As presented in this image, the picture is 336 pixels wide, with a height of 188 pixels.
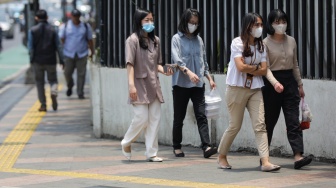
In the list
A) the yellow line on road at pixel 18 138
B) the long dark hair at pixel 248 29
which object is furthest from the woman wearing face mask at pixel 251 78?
the yellow line on road at pixel 18 138

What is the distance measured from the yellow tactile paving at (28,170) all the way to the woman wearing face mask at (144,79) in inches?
42.2

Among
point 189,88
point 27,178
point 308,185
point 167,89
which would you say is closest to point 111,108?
point 167,89

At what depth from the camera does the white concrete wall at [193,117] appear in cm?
1086

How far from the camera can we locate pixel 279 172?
10.2 metres

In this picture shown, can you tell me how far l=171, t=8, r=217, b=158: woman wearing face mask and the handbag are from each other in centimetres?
125

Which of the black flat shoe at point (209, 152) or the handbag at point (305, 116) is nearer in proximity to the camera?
the handbag at point (305, 116)

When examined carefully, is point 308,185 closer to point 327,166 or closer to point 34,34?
point 327,166

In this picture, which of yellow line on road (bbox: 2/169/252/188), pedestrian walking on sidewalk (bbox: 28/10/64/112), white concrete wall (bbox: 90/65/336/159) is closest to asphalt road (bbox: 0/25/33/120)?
pedestrian walking on sidewalk (bbox: 28/10/64/112)

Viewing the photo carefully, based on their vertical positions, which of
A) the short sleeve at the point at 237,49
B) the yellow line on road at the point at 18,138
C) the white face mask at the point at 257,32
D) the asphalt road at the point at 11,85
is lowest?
the asphalt road at the point at 11,85

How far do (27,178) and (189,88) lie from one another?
2.28 meters

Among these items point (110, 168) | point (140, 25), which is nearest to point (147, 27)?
point (140, 25)

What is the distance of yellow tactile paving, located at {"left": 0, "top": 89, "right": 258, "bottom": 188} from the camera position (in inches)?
380

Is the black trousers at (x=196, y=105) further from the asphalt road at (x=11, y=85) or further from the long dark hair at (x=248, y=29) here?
the asphalt road at (x=11, y=85)

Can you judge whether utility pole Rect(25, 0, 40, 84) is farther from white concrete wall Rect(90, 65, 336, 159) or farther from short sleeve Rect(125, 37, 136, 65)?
short sleeve Rect(125, 37, 136, 65)
